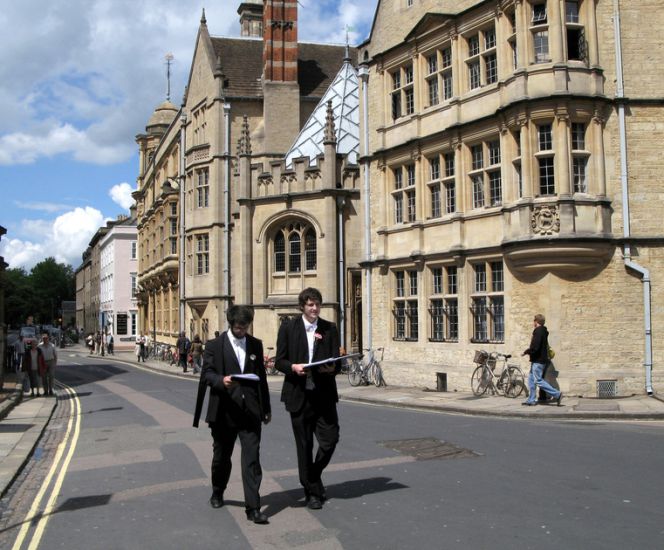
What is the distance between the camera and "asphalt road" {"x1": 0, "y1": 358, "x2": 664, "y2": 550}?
6059mm

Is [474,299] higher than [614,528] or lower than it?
higher

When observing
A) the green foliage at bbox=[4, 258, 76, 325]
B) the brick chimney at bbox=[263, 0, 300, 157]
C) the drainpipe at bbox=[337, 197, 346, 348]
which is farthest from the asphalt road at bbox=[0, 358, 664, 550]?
the green foliage at bbox=[4, 258, 76, 325]

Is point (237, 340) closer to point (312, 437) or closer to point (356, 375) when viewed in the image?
point (312, 437)

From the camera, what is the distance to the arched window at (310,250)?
29.6 m

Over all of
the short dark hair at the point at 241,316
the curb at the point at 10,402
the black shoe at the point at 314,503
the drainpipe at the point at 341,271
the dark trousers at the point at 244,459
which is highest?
the drainpipe at the point at 341,271

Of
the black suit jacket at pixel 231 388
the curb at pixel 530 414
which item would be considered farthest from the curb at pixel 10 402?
the black suit jacket at pixel 231 388

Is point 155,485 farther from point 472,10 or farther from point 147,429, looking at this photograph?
point 472,10

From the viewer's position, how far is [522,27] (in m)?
17.2

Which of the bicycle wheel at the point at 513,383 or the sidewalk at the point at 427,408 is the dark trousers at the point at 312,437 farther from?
the bicycle wheel at the point at 513,383

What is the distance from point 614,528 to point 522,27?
545 inches

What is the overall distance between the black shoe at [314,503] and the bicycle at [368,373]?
14.9 metres

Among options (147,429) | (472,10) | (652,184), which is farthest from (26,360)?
(652,184)

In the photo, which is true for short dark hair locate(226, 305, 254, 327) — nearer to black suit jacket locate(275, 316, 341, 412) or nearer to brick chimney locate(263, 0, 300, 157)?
black suit jacket locate(275, 316, 341, 412)

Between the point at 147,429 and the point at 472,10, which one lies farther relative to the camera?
the point at 472,10
